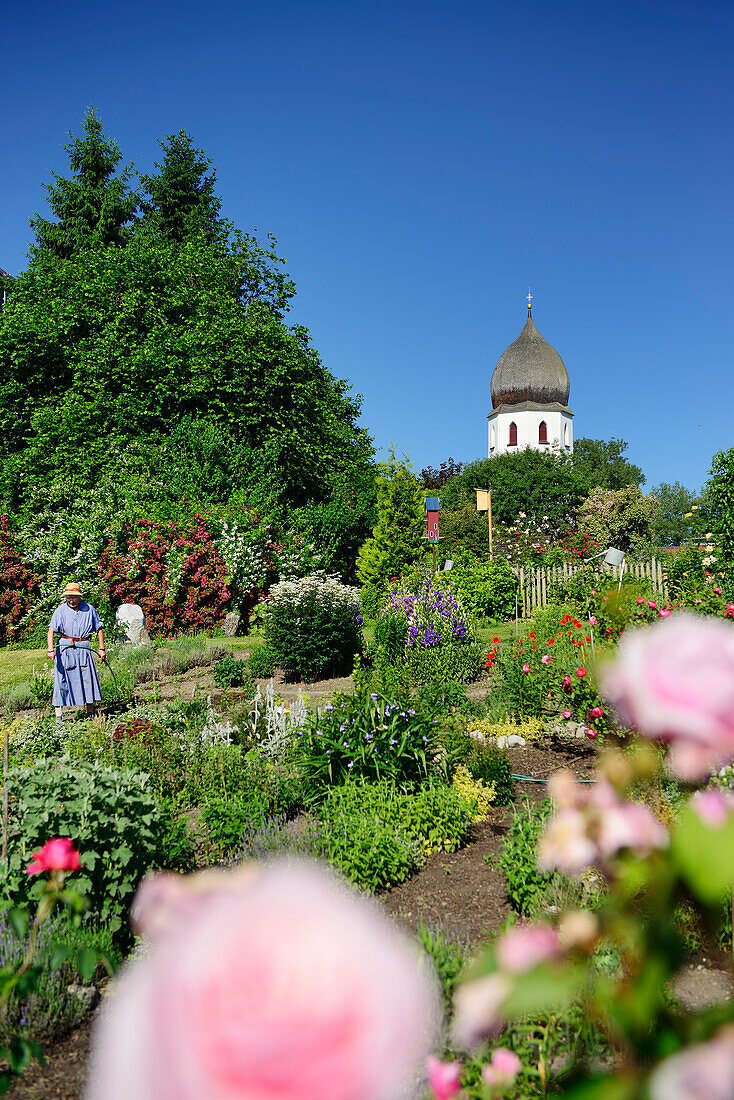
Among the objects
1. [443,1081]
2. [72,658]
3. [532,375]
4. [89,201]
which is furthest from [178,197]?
[532,375]

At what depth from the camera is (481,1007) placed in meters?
0.44

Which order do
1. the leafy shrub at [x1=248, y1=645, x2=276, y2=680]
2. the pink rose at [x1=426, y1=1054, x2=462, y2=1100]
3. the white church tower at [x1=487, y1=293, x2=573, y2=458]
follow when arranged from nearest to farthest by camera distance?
the pink rose at [x1=426, y1=1054, x2=462, y2=1100]
the leafy shrub at [x1=248, y1=645, x2=276, y2=680]
the white church tower at [x1=487, y1=293, x2=573, y2=458]

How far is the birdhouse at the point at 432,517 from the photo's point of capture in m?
15.5

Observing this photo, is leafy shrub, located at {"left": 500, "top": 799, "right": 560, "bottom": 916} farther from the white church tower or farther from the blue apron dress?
the white church tower

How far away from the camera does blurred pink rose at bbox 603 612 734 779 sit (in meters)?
0.47

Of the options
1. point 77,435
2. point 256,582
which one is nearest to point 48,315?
point 77,435

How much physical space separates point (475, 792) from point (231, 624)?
30.3 ft

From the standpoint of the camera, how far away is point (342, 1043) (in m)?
0.32

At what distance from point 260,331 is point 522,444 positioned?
129 ft

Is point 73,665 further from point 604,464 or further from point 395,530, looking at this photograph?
point 604,464

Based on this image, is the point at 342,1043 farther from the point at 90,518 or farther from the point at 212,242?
the point at 212,242

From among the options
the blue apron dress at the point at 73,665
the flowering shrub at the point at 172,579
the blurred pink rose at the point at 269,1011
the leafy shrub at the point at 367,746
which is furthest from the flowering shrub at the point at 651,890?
the flowering shrub at the point at 172,579

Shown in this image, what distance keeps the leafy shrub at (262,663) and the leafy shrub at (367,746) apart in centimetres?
444

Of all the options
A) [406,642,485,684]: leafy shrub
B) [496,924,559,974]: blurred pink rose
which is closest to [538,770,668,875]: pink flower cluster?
[496,924,559,974]: blurred pink rose
